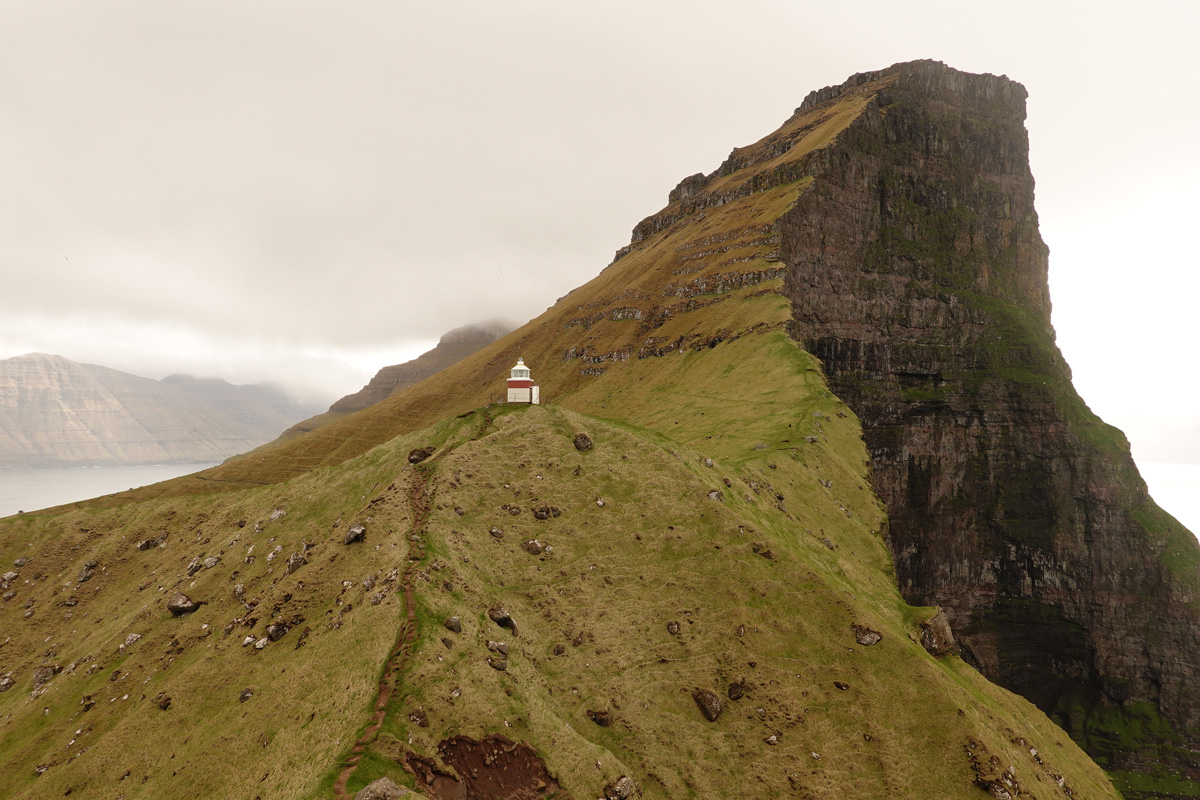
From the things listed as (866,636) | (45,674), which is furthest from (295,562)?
(866,636)

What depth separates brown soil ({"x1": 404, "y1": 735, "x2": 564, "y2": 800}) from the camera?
68.7ft

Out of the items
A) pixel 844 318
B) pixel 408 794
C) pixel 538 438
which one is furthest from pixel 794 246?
pixel 408 794

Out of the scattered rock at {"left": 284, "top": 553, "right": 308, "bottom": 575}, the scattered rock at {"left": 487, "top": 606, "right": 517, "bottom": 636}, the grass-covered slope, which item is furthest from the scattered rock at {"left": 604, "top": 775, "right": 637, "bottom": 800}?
the scattered rock at {"left": 284, "top": 553, "right": 308, "bottom": 575}

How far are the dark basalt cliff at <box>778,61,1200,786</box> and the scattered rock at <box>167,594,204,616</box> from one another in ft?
286

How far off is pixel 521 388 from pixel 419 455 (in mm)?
11977

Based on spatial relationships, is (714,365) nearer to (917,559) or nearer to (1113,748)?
(917,559)

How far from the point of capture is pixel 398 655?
82.3 ft

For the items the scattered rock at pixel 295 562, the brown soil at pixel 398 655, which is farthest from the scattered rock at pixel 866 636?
the scattered rock at pixel 295 562

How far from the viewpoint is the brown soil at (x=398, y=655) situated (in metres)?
19.9

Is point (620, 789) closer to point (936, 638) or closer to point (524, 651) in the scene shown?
point (524, 651)

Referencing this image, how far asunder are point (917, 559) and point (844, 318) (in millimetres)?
44179

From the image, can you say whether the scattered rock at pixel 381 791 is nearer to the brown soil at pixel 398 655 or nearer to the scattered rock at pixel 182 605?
the brown soil at pixel 398 655

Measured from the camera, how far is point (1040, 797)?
1160 inches

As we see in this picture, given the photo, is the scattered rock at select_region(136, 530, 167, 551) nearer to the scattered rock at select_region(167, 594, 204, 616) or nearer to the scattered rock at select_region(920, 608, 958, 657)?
the scattered rock at select_region(167, 594, 204, 616)
